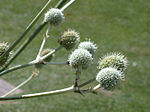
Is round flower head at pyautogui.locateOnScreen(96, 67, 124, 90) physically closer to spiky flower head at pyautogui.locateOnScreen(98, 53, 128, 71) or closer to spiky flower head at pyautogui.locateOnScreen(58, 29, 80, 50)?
spiky flower head at pyautogui.locateOnScreen(98, 53, 128, 71)

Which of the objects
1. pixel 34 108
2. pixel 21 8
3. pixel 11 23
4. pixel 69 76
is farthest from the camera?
pixel 21 8

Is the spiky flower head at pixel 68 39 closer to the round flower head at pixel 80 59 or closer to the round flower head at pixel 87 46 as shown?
the round flower head at pixel 87 46

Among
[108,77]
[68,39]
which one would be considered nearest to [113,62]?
[108,77]

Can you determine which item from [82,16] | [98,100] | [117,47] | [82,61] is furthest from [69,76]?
[82,61]

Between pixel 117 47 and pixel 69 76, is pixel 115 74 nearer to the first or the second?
pixel 69 76

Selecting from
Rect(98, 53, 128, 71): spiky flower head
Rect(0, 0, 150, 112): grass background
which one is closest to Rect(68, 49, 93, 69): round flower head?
Rect(98, 53, 128, 71): spiky flower head

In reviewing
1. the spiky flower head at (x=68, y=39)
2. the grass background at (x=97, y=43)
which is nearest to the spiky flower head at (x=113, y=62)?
the spiky flower head at (x=68, y=39)
